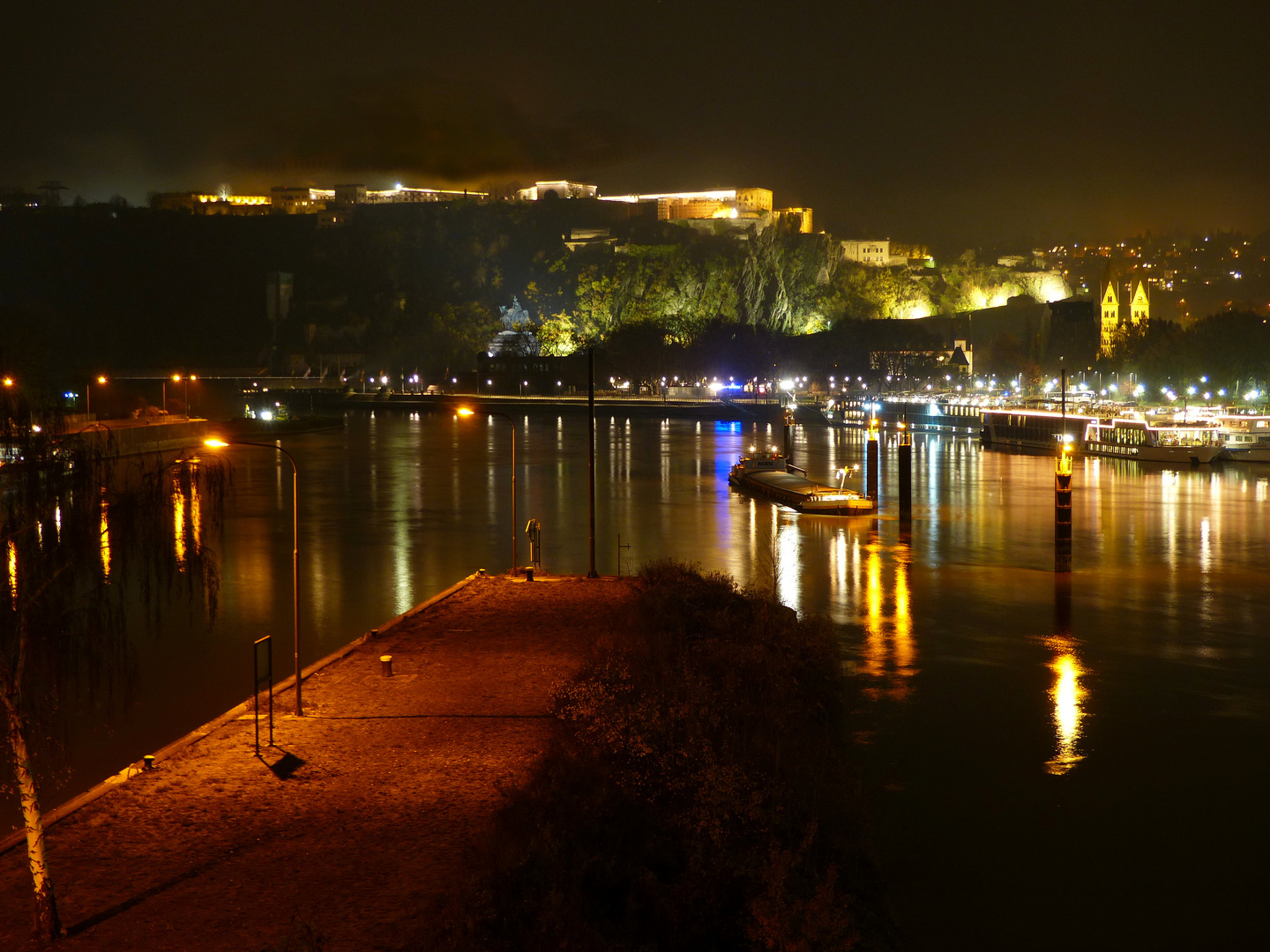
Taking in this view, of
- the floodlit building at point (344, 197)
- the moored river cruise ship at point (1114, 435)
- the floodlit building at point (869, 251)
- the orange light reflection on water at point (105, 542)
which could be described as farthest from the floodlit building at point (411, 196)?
the orange light reflection on water at point (105, 542)

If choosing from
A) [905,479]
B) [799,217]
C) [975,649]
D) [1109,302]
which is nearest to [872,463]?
[905,479]

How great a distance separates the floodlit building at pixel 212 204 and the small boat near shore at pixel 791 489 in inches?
5071

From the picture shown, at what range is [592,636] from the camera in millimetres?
15016

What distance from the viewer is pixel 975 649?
676 inches

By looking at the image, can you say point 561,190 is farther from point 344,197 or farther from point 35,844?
point 35,844

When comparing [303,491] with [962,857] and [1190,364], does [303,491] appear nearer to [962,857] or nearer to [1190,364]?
[962,857]

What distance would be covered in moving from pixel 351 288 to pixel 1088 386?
77267mm

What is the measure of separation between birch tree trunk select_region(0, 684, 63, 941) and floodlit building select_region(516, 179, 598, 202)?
154 meters

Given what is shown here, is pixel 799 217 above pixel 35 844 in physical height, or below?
above

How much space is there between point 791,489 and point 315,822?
28.5m

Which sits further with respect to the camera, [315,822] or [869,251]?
[869,251]

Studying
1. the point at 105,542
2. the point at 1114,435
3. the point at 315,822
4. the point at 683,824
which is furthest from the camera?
the point at 1114,435

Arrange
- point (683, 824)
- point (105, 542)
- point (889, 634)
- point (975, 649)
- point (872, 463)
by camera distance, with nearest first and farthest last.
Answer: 1. point (105, 542)
2. point (683, 824)
3. point (975, 649)
4. point (889, 634)
5. point (872, 463)

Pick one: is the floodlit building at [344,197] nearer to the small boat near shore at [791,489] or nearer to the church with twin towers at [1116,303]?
the church with twin towers at [1116,303]
